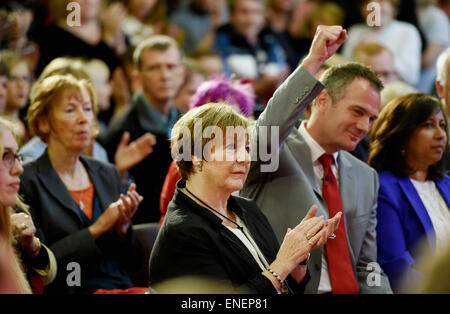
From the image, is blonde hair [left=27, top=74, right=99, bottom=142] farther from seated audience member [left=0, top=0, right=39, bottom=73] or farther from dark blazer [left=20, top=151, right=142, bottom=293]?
seated audience member [left=0, top=0, right=39, bottom=73]

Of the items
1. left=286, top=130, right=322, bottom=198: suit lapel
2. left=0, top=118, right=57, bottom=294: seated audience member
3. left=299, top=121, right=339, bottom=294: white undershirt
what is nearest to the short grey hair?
left=299, top=121, right=339, bottom=294: white undershirt

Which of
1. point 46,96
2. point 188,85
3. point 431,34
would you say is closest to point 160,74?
point 188,85

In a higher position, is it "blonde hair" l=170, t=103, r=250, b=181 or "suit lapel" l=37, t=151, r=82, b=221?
"blonde hair" l=170, t=103, r=250, b=181

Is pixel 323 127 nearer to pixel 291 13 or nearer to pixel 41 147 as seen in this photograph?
pixel 41 147

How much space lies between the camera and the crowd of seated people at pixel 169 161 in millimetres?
2393

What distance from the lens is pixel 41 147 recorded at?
3.49 metres

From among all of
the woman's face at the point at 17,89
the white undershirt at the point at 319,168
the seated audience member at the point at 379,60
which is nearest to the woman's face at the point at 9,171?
the white undershirt at the point at 319,168

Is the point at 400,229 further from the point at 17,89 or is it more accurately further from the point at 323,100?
the point at 17,89

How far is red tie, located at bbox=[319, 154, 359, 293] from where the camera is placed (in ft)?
8.92

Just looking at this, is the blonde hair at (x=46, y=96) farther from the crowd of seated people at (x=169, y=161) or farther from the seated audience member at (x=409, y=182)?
the seated audience member at (x=409, y=182)

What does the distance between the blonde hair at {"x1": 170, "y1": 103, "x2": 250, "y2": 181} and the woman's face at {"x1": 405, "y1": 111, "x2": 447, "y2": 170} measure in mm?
1146

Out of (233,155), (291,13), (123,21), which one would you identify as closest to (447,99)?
(233,155)

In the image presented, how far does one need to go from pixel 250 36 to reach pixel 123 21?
1.00m

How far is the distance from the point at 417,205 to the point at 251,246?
110cm
